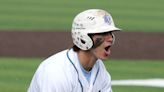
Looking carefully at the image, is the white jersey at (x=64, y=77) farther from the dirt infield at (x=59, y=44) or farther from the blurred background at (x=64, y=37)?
the dirt infield at (x=59, y=44)

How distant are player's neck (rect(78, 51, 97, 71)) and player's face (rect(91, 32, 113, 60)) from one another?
92mm

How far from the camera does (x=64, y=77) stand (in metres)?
4.32

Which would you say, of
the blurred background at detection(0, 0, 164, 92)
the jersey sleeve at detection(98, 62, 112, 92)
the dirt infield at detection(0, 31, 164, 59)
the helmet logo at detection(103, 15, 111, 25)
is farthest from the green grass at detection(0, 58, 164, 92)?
the helmet logo at detection(103, 15, 111, 25)

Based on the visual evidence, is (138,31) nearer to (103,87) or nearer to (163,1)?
(163,1)

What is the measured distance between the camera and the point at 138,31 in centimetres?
1395

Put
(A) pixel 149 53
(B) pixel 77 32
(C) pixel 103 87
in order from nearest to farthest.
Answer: (B) pixel 77 32 < (C) pixel 103 87 < (A) pixel 149 53

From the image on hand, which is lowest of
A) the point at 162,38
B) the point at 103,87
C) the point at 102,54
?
the point at 162,38

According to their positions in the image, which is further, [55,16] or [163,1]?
[163,1]

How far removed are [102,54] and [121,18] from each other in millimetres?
11469

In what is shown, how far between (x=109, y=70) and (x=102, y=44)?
5.33 m

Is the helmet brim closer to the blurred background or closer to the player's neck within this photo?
the player's neck

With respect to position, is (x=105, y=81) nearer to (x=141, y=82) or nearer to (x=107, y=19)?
(x=107, y=19)

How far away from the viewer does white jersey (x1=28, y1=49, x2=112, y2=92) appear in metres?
4.30

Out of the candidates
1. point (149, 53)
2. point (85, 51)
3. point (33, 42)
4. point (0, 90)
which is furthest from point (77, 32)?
point (33, 42)
